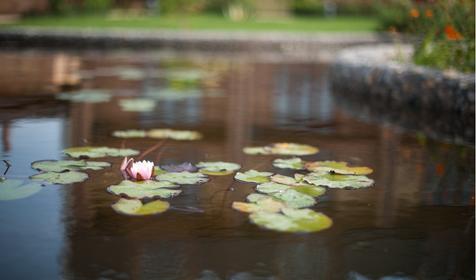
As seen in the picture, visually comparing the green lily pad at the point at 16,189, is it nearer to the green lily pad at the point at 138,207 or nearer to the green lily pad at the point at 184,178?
the green lily pad at the point at 138,207

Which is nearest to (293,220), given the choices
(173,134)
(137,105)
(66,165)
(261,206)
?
(261,206)

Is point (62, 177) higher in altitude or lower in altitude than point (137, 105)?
lower

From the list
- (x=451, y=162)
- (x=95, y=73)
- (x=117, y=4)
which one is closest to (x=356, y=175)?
(x=451, y=162)

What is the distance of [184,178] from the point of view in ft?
10.2

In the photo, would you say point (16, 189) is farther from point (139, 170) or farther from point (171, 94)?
point (171, 94)

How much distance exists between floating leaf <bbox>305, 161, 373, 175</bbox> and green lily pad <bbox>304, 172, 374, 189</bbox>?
6 centimetres

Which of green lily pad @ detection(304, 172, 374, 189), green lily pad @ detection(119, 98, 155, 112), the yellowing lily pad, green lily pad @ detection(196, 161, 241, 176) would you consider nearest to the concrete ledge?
green lily pad @ detection(119, 98, 155, 112)

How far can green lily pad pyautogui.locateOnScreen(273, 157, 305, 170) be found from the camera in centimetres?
342

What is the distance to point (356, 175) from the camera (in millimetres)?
3354

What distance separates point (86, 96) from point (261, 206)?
3.87 m

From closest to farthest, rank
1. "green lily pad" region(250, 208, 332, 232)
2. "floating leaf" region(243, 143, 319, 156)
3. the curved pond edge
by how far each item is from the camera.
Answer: "green lily pad" region(250, 208, 332, 232)
"floating leaf" region(243, 143, 319, 156)
the curved pond edge

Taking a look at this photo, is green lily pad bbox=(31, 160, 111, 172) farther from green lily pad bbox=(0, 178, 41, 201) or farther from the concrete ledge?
the concrete ledge

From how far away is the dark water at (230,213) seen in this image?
6.98 ft

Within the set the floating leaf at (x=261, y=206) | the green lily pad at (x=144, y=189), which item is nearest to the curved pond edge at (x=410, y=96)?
the floating leaf at (x=261, y=206)
